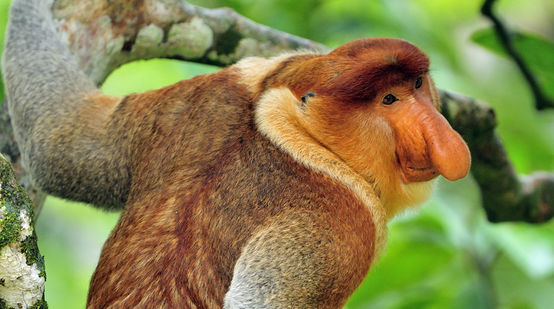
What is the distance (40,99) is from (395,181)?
2109 mm

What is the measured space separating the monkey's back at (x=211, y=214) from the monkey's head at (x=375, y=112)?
20 centimetres

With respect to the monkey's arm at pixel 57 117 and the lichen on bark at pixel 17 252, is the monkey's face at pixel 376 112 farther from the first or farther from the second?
the lichen on bark at pixel 17 252

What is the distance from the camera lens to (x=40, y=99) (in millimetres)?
4082

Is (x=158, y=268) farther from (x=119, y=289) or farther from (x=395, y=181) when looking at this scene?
(x=395, y=181)

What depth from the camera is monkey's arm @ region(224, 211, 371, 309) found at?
293cm

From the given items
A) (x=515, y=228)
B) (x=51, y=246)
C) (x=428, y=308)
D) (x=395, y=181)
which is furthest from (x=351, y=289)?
(x=51, y=246)

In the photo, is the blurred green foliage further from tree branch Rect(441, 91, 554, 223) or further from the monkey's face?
the monkey's face

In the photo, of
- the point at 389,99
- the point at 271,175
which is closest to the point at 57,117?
the point at 271,175

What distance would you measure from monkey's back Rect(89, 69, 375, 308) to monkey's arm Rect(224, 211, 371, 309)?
1cm

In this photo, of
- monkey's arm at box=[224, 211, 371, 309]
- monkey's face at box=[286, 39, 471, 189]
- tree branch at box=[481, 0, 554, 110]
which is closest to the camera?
monkey's arm at box=[224, 211, 371, 309]

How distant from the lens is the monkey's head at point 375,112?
3.24 metres

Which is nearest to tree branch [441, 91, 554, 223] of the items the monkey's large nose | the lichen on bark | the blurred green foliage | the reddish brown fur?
the blurred green foliage

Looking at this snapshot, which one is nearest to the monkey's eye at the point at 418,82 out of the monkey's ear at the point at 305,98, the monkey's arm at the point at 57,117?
the monkey's ear at the point at 305,98

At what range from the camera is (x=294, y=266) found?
9.78ft
